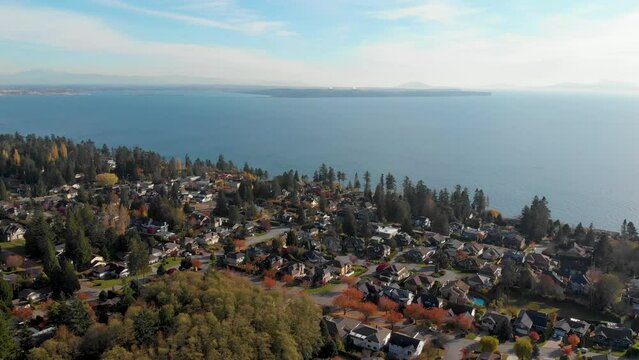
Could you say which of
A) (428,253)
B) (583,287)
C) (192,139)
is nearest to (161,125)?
(192,139)

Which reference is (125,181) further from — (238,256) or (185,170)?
(238,256)

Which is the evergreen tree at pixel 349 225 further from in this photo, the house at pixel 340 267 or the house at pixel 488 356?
the house at pixel 488 356

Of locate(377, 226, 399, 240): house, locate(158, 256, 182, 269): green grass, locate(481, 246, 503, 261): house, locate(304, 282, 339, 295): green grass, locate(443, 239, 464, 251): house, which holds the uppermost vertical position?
locate(377, 226, 399, 240): house

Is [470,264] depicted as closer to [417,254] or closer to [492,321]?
[417,254]

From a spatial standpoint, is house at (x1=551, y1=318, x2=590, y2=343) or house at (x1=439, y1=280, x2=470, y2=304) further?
house at (x1=439, y1=280, x2=470, y2=304)

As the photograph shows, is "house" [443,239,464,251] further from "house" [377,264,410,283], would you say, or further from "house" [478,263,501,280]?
"house" [377,264,410,283]

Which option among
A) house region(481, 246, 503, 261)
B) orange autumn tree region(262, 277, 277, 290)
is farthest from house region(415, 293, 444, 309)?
house region(481, 246, 503, 261)

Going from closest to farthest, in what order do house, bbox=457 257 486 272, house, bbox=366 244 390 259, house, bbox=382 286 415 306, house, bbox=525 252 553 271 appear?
house, bbox=382 286 415 306 → house, bbox=457 257 486 272 → house, bbox=525 252 553 271 → house, bbox=366 244 390 259
